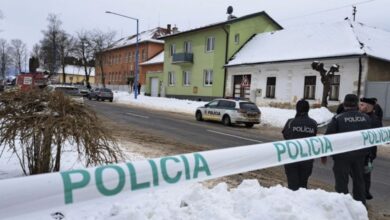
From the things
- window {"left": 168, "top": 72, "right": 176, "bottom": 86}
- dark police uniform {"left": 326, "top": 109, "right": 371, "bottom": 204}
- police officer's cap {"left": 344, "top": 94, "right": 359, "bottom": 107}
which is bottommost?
dark police uniform {"left": 326, "top": 109, "right": 371, "bottom": 204}

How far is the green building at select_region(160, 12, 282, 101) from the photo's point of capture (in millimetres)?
37844

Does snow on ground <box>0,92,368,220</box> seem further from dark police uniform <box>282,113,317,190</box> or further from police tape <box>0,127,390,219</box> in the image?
dark police uniform <box>282,113,317,190</box>

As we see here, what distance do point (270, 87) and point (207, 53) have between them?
9.39m

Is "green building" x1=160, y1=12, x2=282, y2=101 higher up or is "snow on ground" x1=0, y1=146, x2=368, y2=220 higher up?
"green building" x1=160, y1=12, x2=282, y2=101

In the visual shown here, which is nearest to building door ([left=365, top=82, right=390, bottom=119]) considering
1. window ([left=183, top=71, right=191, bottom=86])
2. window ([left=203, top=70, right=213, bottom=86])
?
window ([left=203, top=70, right=213, bottom=86])

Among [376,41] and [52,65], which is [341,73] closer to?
[376,41]

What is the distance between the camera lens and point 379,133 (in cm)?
679

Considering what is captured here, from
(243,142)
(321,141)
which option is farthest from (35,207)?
(243,142)

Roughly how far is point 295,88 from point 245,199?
1049 inches

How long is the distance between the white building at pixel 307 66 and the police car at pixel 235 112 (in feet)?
28.7

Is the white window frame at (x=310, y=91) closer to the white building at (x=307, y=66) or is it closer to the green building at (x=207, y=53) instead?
the white building at (x=307, y=66)

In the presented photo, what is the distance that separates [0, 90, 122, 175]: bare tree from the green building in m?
31.5

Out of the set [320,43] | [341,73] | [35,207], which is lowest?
[35,207]

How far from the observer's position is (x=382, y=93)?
82.4 ft
